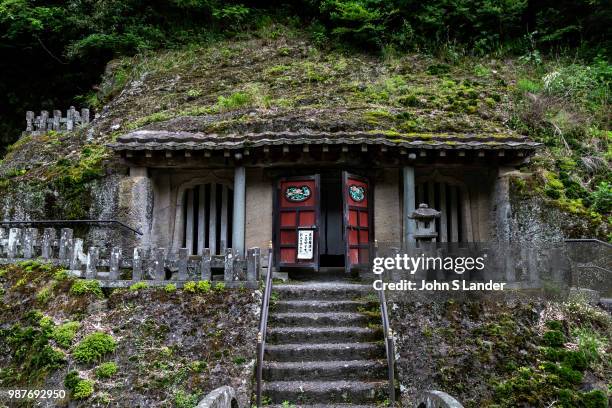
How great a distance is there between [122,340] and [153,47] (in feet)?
48.2

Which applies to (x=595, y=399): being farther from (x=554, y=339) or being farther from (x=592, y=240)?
(x=592, y=240)

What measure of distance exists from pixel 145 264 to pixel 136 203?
247 centimetres

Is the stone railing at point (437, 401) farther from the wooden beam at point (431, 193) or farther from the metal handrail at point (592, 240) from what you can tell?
the wooden beam at point (431, 193)

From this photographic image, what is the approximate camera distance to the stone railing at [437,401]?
5418 mm

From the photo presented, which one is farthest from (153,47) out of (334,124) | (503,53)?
(503,53)

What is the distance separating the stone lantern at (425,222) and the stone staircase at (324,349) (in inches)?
59.9

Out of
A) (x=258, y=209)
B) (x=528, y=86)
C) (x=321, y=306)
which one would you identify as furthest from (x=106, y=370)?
(x=528, y=86)

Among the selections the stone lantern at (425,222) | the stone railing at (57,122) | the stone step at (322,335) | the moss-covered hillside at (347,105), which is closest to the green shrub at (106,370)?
the stone step at (322,335)

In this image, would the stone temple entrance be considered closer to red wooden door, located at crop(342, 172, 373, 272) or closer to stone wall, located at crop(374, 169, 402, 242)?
red wooden door, located at crop(342, 172, 373, 272)

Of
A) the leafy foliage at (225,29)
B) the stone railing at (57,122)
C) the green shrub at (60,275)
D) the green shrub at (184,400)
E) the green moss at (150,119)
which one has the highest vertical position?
the leafy foliage at (225,29)

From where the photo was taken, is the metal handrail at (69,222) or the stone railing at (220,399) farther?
the metal handrail at (69,222)

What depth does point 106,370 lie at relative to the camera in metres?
7.68

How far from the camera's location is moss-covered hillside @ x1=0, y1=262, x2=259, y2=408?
24.5 feet

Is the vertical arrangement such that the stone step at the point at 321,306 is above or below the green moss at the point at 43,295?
below
